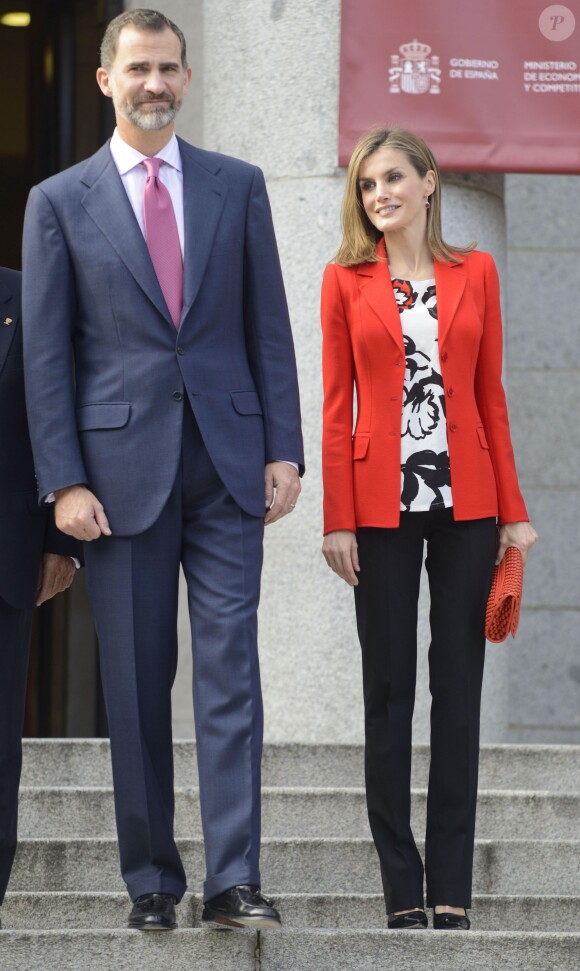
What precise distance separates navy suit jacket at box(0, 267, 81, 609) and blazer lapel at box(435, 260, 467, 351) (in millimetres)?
1052

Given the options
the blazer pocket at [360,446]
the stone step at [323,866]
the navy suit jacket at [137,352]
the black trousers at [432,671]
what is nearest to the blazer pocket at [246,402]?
the navy suit jacket at [137,352]

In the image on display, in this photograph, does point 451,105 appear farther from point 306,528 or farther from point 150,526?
point 150,526

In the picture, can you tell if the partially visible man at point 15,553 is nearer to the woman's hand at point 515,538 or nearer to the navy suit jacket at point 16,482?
the navy suit jacket at point 16,482

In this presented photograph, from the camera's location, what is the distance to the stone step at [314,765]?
5.90 metres

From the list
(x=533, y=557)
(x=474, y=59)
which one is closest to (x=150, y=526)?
(x=474, y=59)

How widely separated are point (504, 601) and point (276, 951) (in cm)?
103

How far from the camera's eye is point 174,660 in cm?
409

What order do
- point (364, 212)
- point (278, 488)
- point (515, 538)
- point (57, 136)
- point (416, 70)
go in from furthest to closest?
point (57, 136) < point (416, 70) < point (364, 212) < point (515, 538) < point (278, 488)

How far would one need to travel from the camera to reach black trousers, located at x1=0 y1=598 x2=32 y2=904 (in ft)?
13.6

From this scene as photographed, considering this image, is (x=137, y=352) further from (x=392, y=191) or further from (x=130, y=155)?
(x=392, y=191)

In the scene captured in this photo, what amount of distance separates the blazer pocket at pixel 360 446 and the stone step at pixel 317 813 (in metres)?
1.47

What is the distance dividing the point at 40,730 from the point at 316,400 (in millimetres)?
3395

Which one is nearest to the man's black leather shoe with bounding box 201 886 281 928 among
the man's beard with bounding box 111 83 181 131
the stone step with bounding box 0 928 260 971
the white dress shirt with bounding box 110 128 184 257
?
the stone step with bounding box 0 928 260 971

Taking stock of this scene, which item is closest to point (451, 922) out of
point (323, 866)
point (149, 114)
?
point (323, 866)
